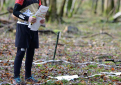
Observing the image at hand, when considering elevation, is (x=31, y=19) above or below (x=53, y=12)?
below

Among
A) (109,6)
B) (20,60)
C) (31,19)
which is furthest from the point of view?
(109,6)

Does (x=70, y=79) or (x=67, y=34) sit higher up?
(x=67, y=34)

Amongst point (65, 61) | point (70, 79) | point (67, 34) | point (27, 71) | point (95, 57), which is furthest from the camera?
point (67, 34)

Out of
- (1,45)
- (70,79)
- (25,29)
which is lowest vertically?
(70,79)

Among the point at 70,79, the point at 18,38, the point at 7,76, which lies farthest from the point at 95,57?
the point at 18,38

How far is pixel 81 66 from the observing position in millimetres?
5730

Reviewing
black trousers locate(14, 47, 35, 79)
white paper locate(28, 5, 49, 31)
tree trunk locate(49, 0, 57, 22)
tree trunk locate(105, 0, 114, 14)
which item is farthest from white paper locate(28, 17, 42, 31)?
tree trunk locate(105, 0, 114, 14)

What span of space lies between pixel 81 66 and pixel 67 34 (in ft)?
21.3

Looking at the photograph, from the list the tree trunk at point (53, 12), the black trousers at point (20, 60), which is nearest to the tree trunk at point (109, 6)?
the tree trunk at point (53, 12)

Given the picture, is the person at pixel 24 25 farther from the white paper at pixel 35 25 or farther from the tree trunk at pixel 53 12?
the tree trunk at pixel 53 12

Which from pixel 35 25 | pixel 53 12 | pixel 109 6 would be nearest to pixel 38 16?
pixel 35 25

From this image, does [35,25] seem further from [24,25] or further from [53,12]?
[53,12]

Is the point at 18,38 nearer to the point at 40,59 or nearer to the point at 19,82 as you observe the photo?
the point at 19,82

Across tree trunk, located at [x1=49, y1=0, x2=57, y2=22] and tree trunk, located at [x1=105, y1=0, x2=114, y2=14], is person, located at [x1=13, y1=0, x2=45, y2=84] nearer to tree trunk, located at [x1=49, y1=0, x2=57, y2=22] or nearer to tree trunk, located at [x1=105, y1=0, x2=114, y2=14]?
tree trunk, located at [x1=49, y1=0, x2=57, y2=22]
